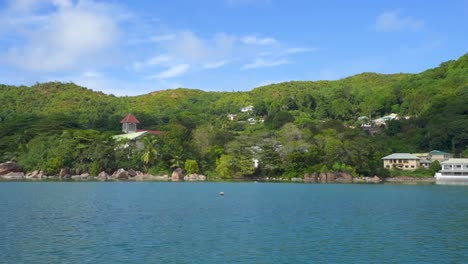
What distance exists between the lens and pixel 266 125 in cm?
10681

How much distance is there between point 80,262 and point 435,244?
13867 mm

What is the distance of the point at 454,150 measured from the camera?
281ft

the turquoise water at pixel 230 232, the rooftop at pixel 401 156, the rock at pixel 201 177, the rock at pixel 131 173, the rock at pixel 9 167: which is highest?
the rooftop at pixel 401 156

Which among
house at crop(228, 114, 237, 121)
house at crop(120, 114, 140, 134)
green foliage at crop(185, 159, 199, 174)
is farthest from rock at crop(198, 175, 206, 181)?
house at crop(228, 114, 237, 121)

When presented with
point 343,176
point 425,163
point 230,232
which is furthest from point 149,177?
point 230,232

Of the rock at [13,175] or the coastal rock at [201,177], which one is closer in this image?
the coastal rock at [201,177]

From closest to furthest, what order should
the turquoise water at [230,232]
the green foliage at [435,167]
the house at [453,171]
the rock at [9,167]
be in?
the turquoise water at [230,232] < the house at [453,171] < the green foliage at [435,167] < the rock at [9,167]

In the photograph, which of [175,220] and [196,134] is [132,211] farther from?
[196,134]

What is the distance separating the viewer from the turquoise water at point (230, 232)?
1742 centimetres

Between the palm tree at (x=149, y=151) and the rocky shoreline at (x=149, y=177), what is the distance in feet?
6.84

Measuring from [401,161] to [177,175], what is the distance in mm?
36506

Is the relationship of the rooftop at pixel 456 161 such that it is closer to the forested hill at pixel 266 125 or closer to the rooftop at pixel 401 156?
the rooftop at pixel 401 156

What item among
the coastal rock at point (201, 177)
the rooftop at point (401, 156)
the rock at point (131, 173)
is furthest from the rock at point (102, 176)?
the rooftop at point (401, 156)

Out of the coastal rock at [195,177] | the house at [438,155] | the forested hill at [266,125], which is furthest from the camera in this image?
the house at [438,155]
